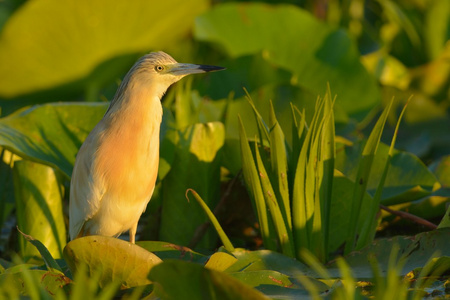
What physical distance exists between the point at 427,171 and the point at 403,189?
128 mm

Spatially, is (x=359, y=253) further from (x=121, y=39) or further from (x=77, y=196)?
(x=121, y=39)

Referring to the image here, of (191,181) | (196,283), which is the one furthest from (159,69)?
(196,283)

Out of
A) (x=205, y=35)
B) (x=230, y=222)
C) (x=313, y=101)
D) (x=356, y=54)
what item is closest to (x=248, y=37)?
(x=205, y=35)

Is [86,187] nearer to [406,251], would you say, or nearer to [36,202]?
[36,202]

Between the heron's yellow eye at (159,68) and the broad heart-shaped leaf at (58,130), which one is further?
the broad heart-shaped leaf at (58,130)

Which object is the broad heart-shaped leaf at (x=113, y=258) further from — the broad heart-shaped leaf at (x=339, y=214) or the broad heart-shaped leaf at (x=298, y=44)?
the broad heart-shaped leaf at (x=298, y=44)

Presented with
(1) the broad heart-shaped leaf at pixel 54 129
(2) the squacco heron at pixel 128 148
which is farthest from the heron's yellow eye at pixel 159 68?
(1) the broad heart-shaped leaf at pixel 54 129

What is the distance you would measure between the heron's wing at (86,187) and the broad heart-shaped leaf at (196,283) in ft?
3.01

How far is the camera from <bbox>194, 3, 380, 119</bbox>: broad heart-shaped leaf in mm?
4305

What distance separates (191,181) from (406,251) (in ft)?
3.26

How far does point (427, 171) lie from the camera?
328 cm

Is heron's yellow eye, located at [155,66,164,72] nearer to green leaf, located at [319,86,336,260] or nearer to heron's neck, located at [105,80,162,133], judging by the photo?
heron's neck, located at [105,80,162,133]

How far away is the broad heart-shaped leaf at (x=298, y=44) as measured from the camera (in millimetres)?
4305

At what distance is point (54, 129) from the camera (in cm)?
330
